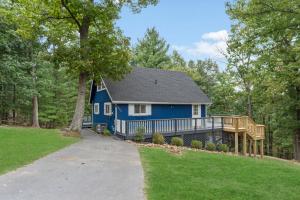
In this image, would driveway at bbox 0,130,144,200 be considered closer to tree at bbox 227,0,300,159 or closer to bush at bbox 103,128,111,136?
tree at bbox 227,0,300,159

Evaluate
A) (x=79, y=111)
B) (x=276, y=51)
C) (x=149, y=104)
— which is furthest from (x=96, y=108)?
(x=276, y=51)

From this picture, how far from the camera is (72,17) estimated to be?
727 inches

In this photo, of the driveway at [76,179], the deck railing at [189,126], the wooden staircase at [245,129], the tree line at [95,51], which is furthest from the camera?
the wooden staircase at [245,129]

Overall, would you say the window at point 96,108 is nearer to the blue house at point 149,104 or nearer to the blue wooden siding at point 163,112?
the blue house at point 149,104

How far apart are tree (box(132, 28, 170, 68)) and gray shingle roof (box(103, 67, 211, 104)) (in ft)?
51.2

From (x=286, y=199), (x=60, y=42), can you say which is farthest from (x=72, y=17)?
(x=286, y=199)

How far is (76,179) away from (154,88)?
665 inches

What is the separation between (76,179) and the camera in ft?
26.2

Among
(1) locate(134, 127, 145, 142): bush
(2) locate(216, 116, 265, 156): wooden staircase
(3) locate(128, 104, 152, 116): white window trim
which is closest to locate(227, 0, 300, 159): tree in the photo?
(2) locate(216, 116, 265, 156): wooden staircase

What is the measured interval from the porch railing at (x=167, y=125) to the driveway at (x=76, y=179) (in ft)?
22.6

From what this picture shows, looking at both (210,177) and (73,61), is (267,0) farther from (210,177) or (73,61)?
(73,61)

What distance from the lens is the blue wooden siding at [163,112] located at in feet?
69.7

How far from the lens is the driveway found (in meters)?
6.60

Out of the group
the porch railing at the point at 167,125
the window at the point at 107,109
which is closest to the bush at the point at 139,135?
the porch railing at the point at 167,125
